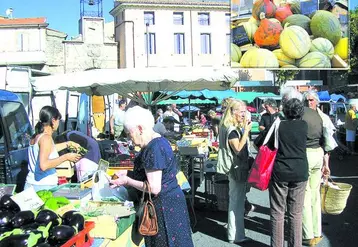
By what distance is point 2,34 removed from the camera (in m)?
40.6

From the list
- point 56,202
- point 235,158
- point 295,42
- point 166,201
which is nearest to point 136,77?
point 235,158

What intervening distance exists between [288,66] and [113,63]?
34.0 meters

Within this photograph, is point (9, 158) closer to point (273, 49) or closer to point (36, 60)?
point (273, 49)

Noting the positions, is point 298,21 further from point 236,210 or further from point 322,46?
point 236,210

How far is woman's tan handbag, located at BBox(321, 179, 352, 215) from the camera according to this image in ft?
15.9

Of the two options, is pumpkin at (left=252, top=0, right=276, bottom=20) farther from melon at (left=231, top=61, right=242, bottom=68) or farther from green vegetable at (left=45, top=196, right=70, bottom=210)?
green vegetable at (left=45, top=196, right=70, bottom=210)

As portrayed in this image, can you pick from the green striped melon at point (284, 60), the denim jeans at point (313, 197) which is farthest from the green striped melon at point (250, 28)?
the denim jeans at point (313, 197)

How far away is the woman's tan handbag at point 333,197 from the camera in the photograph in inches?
191

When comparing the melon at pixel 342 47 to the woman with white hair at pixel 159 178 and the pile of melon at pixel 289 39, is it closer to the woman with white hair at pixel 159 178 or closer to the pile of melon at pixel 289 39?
the pile of melon at pixel 289 39

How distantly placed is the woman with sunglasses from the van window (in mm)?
2174

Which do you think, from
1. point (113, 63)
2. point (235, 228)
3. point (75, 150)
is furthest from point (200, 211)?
point (113, 63)

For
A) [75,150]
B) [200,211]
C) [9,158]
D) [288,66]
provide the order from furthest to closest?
1. [288,66]
2. [200,211]
3. [9,158]
4. [75,150]

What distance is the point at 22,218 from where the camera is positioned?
2518 millimetres

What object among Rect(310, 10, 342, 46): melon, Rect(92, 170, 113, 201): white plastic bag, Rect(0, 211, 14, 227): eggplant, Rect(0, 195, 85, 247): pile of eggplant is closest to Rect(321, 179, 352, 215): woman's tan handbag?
Rect(92, 170, 113, 201): white plastic bag
